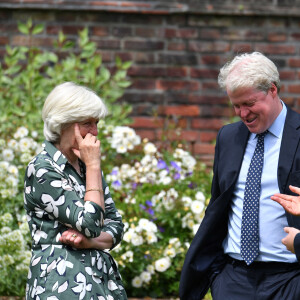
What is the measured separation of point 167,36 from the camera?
22.6ft

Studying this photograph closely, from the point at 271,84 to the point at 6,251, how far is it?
87.2 inches

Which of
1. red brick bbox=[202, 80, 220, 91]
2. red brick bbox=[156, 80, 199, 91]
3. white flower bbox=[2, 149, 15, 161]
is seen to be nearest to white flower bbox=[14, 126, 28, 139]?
white flower bbox=[2, 149, 15, 161]

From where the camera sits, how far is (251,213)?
11.5 feet

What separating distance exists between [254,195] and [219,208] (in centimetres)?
22

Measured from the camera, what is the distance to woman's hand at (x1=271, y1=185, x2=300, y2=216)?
10.6 ft

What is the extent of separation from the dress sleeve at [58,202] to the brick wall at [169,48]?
A: 345 cm

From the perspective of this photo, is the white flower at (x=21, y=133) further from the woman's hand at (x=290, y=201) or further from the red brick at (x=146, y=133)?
the woman's hand at (x=290, y=201)

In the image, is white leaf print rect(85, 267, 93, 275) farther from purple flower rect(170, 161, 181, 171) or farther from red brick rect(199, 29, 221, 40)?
red brick rect(199, 29, 221, 40)

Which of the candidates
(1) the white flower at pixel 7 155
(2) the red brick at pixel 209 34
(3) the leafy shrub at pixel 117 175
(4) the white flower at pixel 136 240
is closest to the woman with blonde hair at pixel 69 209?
(3) the leafy shrub at pixel 117 175

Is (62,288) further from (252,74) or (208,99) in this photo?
(208,99)

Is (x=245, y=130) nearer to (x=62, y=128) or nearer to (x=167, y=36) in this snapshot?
(x=62, y=128)

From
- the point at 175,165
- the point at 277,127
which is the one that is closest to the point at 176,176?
the point at 175,165

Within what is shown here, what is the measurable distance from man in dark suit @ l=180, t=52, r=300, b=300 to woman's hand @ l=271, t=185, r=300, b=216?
14 centimetres

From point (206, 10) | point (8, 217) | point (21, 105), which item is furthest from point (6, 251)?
point (206, 10)
